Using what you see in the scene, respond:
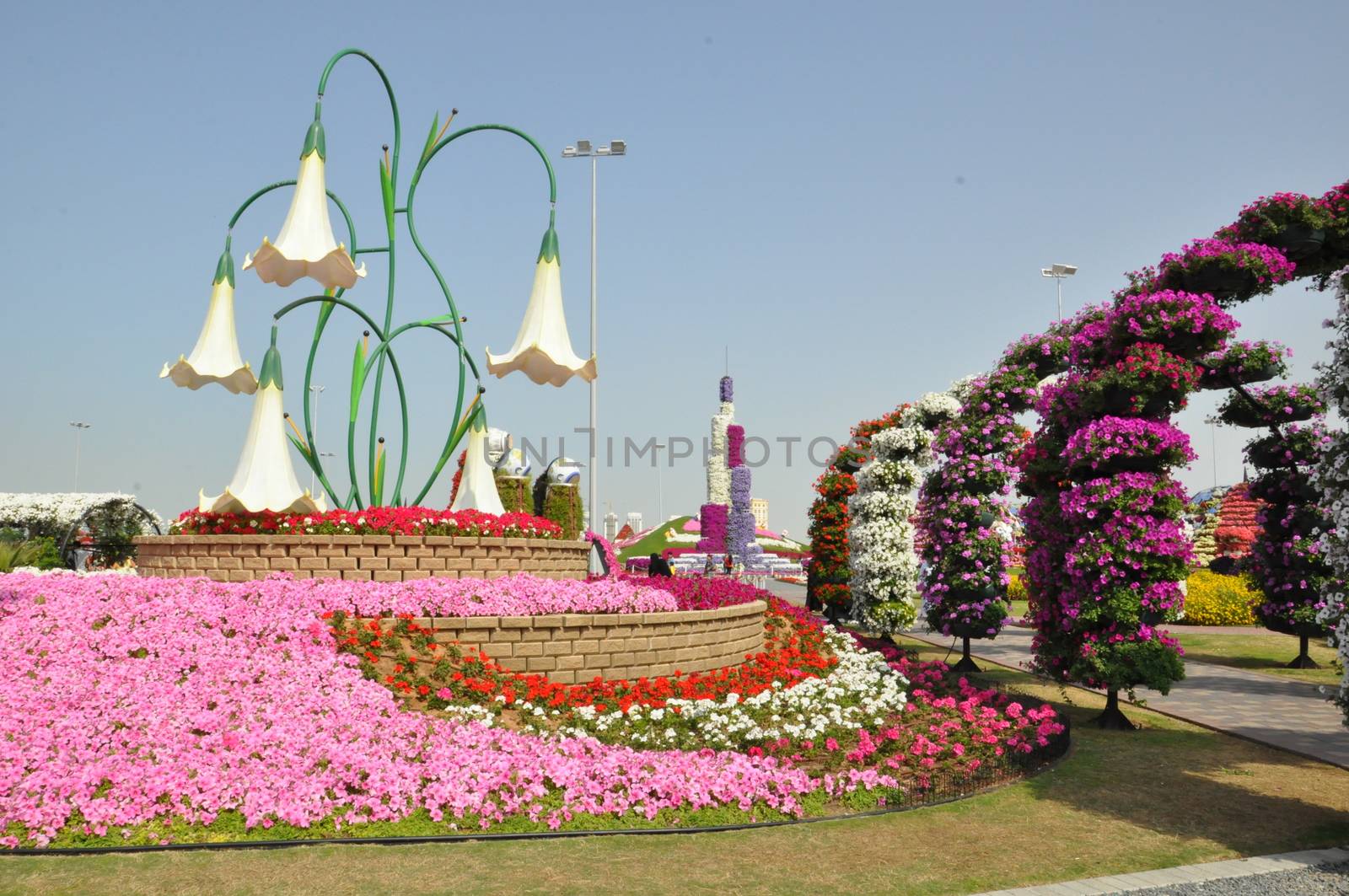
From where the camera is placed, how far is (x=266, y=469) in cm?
1315

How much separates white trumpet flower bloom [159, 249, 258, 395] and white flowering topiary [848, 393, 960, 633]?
40.0 ft

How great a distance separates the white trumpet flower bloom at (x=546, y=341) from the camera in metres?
14.9

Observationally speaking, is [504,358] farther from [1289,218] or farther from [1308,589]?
[1308,589]

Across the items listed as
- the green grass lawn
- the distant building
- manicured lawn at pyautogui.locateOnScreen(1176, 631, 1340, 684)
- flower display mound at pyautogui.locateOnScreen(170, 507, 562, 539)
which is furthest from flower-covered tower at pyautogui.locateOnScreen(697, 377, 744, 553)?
flower display mound at pyautogui.locateOnScreen(170, 507, 562, 539)

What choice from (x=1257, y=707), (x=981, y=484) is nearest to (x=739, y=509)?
(x=981, y=484)

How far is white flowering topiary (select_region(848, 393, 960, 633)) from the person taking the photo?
19.3 metres

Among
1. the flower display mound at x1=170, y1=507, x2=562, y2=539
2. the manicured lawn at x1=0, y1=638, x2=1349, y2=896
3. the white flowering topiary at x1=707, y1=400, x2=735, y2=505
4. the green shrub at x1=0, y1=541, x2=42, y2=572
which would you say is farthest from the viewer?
the white flowering topiary at x1=707, y1=400, x2=735, y2=505

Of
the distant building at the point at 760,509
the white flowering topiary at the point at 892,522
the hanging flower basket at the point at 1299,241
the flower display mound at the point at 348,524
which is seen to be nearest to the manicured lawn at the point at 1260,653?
the white flowering topiary at the point at 892,522

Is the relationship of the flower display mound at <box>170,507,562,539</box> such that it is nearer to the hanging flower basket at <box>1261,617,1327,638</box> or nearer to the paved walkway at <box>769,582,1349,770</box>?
the paved walkway at <box>769,582,1349,770</box>

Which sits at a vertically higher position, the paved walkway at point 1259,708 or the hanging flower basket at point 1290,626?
the hanging flower basket at point 1290,626

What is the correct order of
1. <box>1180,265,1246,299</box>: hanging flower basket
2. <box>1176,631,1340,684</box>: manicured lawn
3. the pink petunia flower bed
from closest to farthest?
the pink petunia flower bed, <box>1180,265,1246,299</box>: hanging flower basket, <box>1176,631,1340,684</box>: manicured lawn

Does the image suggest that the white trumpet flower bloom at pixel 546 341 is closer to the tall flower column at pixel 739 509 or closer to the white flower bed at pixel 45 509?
the white flower bed at pixel 45 509

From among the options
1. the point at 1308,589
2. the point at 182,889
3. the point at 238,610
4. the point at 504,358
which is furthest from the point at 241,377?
the point at 1308,589

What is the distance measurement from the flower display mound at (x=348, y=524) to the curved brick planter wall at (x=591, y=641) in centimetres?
265
